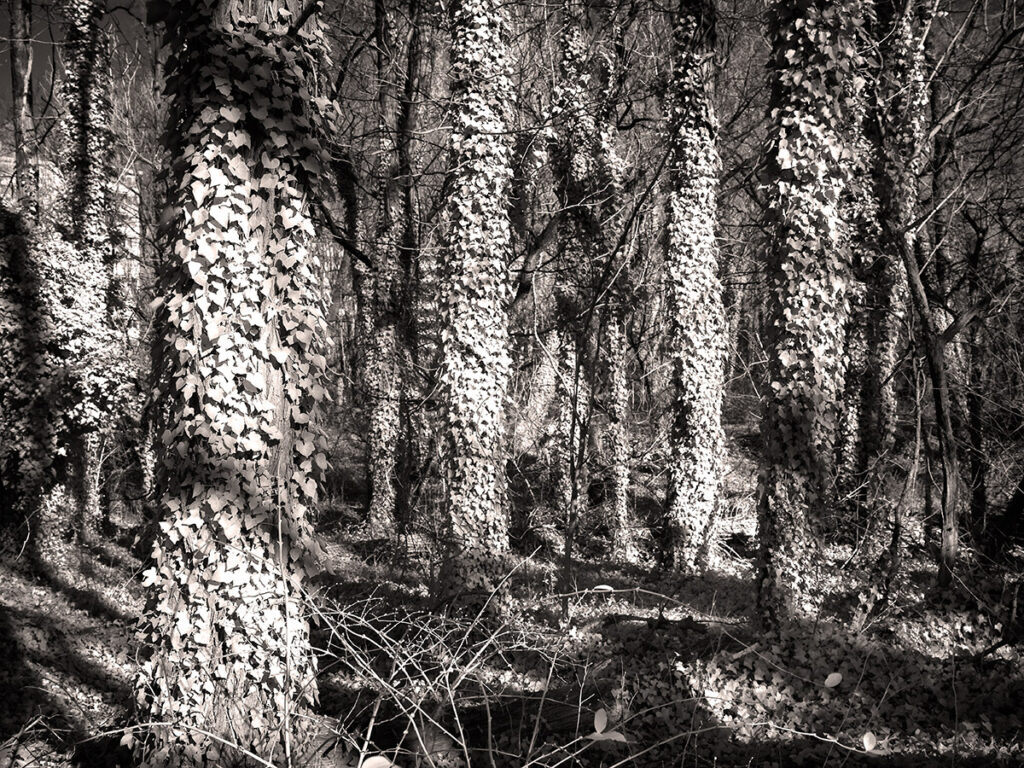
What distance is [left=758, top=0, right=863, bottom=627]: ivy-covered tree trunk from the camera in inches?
303

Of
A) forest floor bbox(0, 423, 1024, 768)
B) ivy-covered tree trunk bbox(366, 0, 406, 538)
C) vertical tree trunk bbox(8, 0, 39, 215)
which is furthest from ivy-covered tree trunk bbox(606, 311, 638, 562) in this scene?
vertical tree trunk bbox(8, 0, 39, 215)

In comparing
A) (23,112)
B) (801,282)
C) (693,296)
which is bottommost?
(801,282)

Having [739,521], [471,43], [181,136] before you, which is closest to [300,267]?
[181,136]

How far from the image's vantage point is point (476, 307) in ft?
30.0

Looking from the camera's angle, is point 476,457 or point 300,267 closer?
point 300,267

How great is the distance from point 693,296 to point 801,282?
3619 millimetres

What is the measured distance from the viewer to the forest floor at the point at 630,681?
183 inches

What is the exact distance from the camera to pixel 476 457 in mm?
9000

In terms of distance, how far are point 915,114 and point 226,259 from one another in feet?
36.5

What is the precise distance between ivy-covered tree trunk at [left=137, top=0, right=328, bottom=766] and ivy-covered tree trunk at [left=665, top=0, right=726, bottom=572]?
739 cm

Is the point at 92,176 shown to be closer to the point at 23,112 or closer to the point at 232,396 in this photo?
the point at 23,112

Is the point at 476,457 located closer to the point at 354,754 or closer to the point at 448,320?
the point at 448,320

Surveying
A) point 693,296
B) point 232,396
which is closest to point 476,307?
point 693,296

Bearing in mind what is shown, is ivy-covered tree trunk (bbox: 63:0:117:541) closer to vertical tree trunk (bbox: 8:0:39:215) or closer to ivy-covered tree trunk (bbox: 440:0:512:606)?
vertical tree trunk (bbox: 8:0:39:215)
